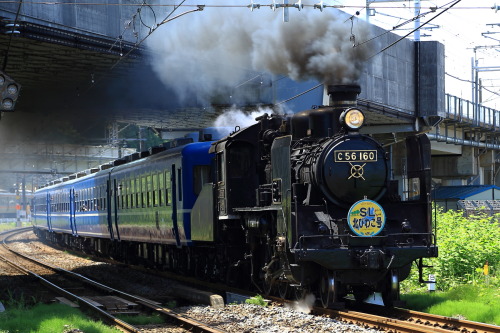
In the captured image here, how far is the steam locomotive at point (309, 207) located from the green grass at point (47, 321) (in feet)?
10.1

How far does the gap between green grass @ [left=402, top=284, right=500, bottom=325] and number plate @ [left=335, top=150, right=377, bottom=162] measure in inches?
96.6

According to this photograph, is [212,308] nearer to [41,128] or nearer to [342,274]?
[342,274]

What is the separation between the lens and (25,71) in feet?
87.2

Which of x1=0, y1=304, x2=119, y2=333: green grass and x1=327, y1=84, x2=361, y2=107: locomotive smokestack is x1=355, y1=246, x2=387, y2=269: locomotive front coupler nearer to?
x1=327, y1=84, x2=361, y2=107: locomotive smokestack

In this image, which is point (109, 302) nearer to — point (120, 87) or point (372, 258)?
point (372, 258)

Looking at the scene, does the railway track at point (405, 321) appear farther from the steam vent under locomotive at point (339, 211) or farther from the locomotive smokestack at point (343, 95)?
the locomotive smokestack at point (343, 95)

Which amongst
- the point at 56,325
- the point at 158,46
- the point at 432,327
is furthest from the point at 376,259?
the point at 158,46

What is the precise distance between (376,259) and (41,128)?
91.7 ft

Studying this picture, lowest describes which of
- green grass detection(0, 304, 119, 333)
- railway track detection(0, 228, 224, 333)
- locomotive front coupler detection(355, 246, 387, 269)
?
railway track detection(0, 228, 224, 333)

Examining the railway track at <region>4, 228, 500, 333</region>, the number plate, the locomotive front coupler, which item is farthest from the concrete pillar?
the locomotive front coupler

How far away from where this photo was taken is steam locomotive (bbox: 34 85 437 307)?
11.8 meters

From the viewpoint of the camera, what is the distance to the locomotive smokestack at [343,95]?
12.6 meters

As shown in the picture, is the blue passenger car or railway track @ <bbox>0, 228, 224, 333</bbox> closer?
railway track @ <bbox>0, 228, 224, 333</bbox>

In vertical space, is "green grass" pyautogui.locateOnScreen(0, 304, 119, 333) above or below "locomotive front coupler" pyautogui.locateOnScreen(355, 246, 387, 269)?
below
